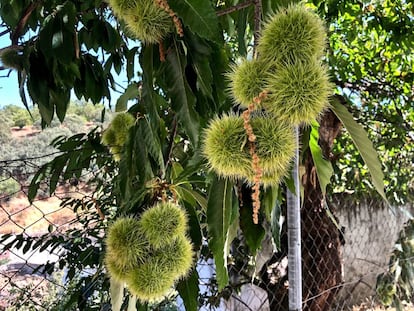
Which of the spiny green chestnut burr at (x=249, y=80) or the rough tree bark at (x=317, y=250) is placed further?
the rough tree bark at (x=317, y=250)

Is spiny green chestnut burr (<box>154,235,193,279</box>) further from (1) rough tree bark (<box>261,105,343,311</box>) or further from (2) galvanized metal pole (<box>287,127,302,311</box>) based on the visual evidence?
(1) rough tree bark (<box>261,105,343,311</box>)

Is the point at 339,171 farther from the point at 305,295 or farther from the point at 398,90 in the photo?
the point at 305,295

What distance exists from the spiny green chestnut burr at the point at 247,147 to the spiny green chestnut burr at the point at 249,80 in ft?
0.10

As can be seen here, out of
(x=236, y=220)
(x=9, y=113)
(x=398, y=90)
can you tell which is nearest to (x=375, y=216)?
(x=398, y=90)

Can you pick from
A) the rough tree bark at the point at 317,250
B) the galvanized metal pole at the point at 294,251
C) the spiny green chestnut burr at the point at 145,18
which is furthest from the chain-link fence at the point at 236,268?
the spiny green chestnut burr at the point at 145,18

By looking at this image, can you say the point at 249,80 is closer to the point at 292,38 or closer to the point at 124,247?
the point at 292,38

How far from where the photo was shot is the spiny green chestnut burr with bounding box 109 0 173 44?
2.35 feet

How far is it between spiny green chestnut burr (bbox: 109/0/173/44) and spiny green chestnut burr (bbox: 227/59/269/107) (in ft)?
0.57

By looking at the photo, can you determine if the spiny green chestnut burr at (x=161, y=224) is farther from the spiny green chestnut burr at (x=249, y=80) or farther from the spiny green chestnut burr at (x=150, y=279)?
the spiny green chestnut burr at (x=249, y=80)

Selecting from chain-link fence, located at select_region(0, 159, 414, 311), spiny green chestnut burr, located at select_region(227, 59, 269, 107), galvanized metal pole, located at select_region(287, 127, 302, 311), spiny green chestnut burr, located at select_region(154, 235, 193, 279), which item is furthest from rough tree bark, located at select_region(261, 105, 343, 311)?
spiny green chestnut burr, located at select_region(227, 59, 269, 107)

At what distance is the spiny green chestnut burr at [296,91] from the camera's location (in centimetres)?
56

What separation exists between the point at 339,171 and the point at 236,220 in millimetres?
2305

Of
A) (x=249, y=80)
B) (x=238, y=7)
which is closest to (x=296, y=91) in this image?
(x=249, y=80)

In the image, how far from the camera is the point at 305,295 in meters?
2.14
